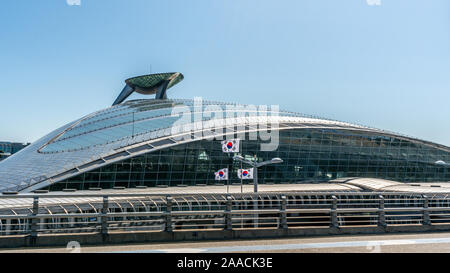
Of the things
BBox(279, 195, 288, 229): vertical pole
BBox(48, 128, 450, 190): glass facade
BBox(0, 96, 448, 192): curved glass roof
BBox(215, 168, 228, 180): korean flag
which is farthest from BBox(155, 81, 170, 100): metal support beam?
BBox(279, 195, 288, 229): vertical pole

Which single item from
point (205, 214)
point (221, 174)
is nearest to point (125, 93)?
point (221, 174)

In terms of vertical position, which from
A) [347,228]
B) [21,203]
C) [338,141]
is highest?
[338,141]

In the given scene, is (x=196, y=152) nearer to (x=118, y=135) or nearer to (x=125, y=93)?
(x=118, y=135)

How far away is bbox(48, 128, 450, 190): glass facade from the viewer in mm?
34156

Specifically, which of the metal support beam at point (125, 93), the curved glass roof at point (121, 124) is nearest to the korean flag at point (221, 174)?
the curved glass roof at point (121, 124)

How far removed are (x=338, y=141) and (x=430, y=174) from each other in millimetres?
18544

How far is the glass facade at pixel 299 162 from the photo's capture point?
34156mm

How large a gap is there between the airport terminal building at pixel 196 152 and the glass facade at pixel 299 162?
98 millimetres

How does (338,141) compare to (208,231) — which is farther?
(338,141)

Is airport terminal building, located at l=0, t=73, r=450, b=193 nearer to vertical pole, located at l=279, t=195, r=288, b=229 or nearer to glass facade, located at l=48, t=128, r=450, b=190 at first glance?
glass facade, located at l=48, t=128, r=450, b=190

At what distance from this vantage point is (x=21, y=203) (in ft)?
70.3

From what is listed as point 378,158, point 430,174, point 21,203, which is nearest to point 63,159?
point 21,203
